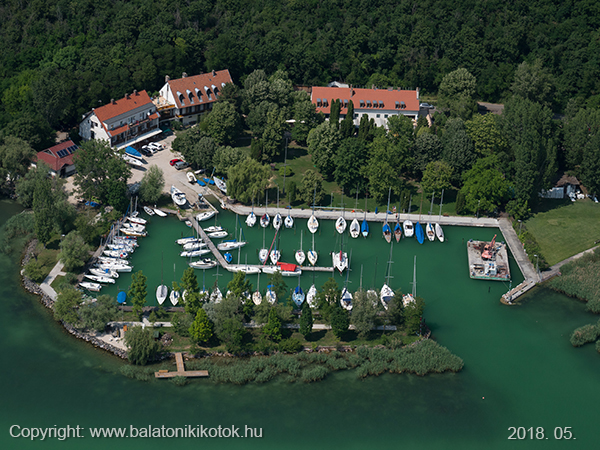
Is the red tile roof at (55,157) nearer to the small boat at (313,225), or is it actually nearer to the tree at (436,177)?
the small boat at (313,225)

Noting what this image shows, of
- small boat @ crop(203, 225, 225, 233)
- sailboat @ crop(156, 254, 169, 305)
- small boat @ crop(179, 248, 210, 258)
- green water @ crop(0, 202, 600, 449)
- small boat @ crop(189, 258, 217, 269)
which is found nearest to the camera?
green water @ crop(0, 202, 600, 449)

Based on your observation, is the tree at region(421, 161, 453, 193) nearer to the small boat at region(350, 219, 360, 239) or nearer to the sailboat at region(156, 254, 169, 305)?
the small boat at region(350, 219, 360, 239)

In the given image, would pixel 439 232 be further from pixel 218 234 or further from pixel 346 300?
pixel 218 234

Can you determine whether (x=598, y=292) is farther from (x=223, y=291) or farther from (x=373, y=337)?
(x=223, y=291)

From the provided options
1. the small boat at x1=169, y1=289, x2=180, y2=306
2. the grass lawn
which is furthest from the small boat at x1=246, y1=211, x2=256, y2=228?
the grass lawn

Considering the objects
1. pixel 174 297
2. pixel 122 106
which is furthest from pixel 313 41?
pixel 174 297

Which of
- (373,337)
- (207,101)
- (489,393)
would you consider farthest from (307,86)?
(489,393)

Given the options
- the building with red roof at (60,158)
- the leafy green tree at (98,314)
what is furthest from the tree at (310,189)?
the leafy green tree at (98,314)
